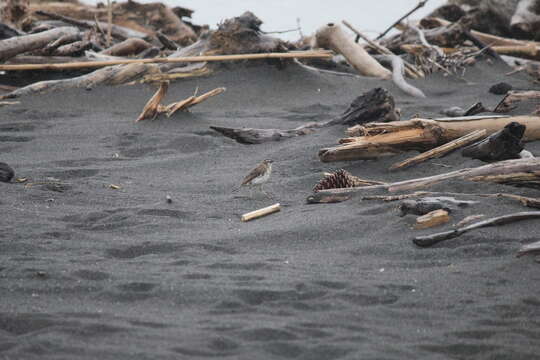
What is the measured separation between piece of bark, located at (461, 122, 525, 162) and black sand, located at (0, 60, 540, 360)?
6.6 inches

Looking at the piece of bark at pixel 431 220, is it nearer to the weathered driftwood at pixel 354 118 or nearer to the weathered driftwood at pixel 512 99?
the weathered driftwood at pixel 354 118

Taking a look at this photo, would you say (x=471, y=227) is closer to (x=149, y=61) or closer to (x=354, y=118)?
(x=354, y=118)

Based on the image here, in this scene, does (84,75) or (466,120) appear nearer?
(466,120)

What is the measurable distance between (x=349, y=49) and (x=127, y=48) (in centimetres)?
393

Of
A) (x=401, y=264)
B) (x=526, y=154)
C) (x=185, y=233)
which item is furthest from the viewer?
Result: (x=526, y=154)

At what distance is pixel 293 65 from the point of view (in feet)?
35.1

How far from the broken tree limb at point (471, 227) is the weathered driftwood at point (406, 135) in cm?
172

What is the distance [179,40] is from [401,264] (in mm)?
13290

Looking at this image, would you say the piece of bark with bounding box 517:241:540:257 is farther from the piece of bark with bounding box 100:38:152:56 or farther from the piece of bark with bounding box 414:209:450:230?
the piece of bark with bounding box 100:38:152:56

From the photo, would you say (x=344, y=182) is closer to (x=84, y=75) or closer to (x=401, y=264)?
(x=401, y=264)

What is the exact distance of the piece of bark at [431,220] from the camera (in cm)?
402

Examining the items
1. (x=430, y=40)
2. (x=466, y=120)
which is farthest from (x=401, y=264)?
(x=430, y=40)

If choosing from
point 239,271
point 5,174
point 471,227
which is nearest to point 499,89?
point 471,227

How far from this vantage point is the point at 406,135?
5590 millimetres
